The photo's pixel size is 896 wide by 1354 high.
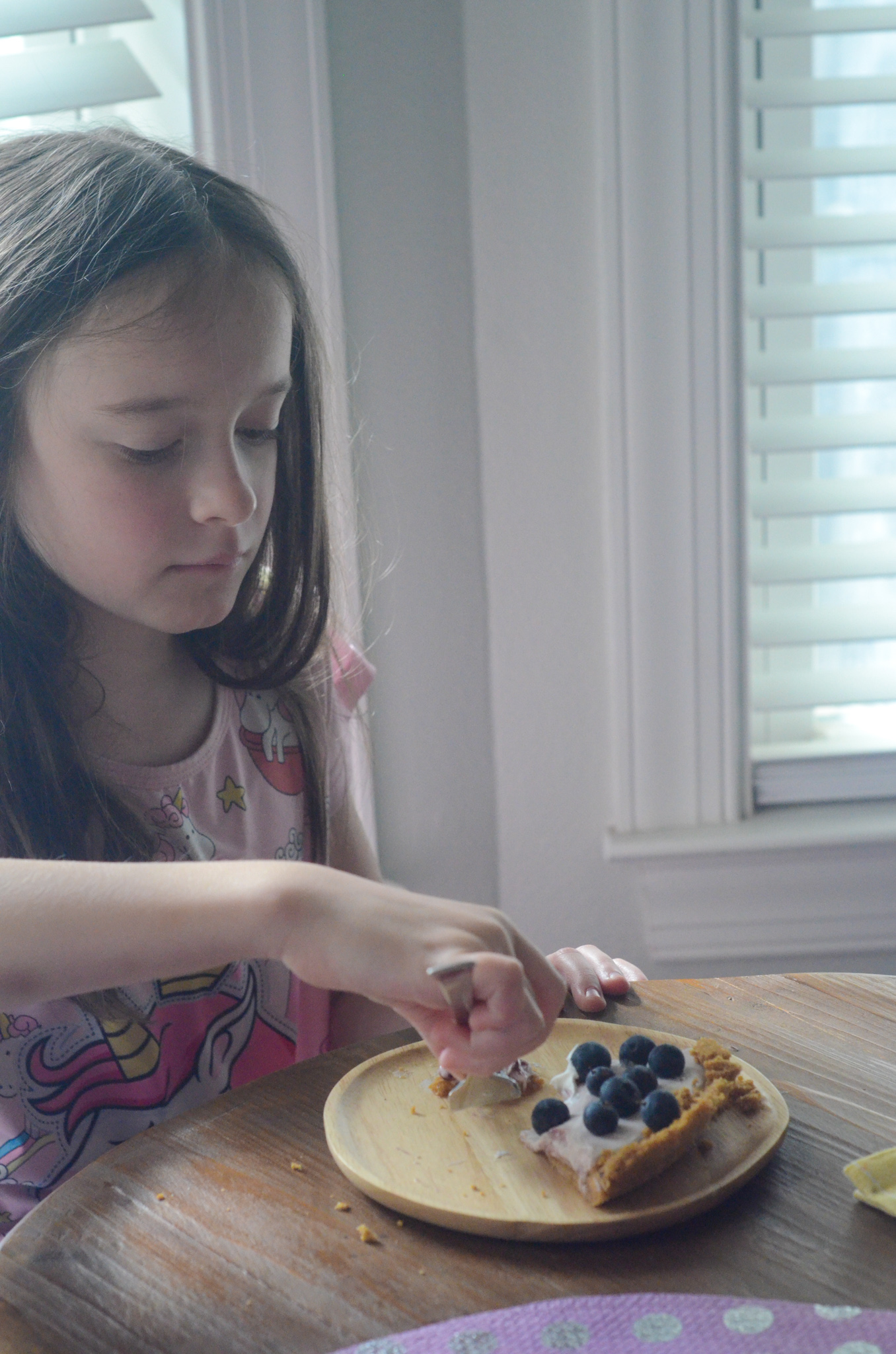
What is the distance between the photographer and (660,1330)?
47 centimetres

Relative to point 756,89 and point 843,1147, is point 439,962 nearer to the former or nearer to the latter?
point 843,1147

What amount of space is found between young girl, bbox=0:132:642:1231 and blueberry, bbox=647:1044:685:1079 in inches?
2.9

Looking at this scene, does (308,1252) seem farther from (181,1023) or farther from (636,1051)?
(181,1023)

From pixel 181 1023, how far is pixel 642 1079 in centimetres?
43

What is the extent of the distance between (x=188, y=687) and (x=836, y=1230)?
68 cm

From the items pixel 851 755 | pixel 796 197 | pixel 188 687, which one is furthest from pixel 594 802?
pixel 796 197

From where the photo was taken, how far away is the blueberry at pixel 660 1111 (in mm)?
594

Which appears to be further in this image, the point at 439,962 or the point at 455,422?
the point at 455,422

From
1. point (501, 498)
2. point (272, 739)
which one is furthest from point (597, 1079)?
point (501, 498)

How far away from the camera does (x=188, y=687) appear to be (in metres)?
1.01

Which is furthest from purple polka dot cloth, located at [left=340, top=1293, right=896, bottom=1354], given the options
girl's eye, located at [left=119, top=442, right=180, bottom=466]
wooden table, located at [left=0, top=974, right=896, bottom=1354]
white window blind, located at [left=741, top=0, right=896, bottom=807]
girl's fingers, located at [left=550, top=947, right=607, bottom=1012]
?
white window blind, located at [left=741, top=0, right=896, bottom=807]

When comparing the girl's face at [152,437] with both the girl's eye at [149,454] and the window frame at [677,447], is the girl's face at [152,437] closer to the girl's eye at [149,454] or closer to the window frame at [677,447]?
the girl's eye at [149,454]

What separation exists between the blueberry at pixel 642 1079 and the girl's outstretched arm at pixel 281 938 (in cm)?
6

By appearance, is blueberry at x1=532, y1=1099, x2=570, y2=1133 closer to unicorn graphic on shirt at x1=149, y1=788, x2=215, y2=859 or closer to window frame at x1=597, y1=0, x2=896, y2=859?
unicorn graphic on shirt at x1=149, y1=788, x2=215, y2=859
